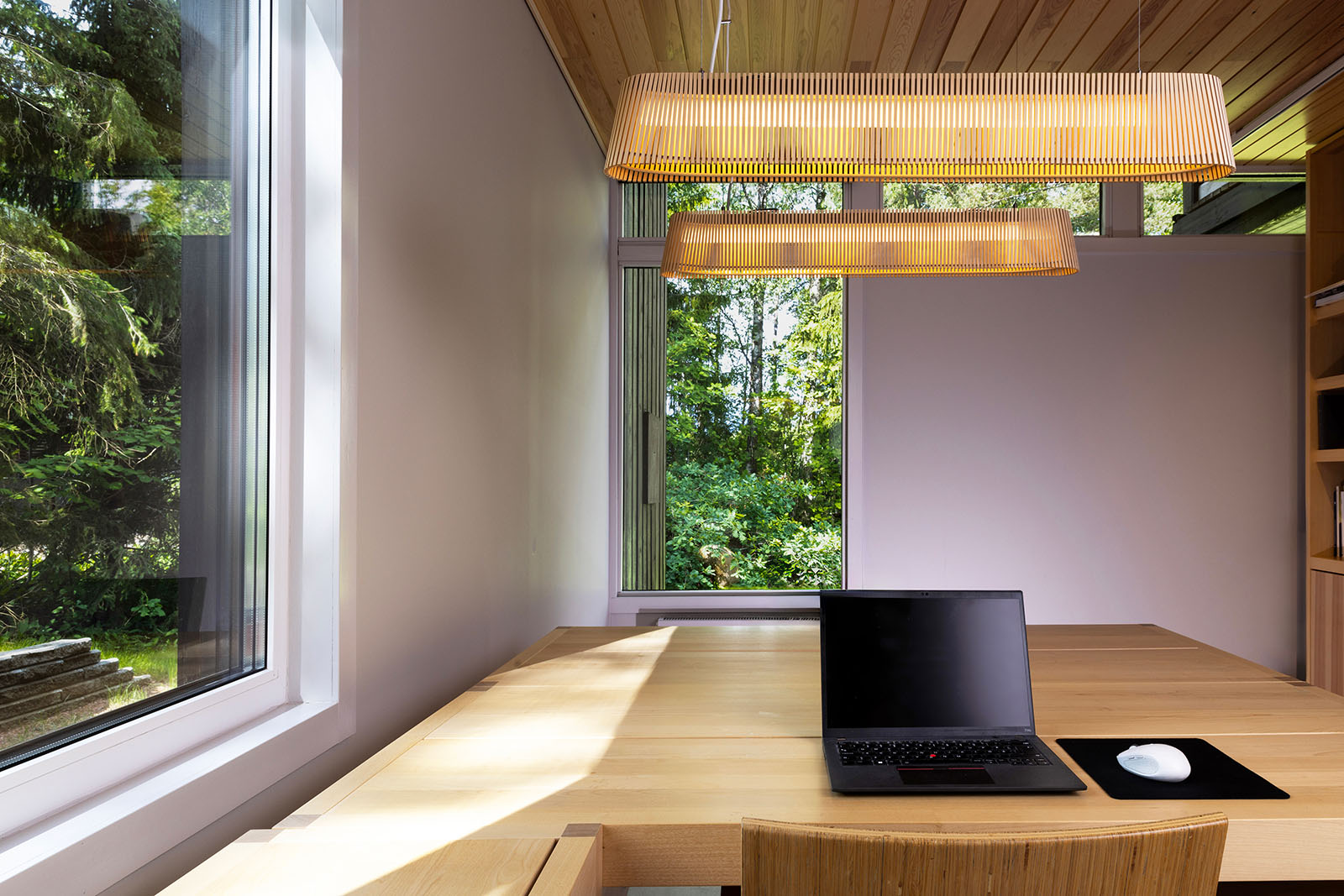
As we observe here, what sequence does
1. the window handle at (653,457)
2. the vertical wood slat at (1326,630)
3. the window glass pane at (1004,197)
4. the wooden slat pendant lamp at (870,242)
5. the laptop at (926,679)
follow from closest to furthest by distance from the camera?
the laptop at (926,679) → the wooden slat pendant lamp at (870,242) → the vertical wood slat at (1326,630) → the window glass pane at (1004,197) → the window handle at (653,457)

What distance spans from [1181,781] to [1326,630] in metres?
3.15

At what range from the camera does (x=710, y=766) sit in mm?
1206

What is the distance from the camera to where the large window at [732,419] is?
13.6ft

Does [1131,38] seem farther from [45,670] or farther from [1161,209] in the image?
[45,670]

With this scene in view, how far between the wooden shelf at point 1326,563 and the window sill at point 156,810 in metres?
3.92

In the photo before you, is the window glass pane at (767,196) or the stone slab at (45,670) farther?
the window glass pane at (767,196)

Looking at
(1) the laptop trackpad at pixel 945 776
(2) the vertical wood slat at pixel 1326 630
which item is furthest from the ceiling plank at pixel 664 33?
(2) the vertical wood slat at pixel 1326 630

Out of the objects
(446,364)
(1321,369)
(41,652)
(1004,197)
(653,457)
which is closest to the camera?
(41,652)

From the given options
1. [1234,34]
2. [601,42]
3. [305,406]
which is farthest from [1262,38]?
[305,406]

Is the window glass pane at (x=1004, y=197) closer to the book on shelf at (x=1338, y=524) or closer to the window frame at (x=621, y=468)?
the window frame at (x=621, y=468)

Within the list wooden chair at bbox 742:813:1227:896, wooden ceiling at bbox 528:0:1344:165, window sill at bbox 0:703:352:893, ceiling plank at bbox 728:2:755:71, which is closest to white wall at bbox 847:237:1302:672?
wooden ceiling at bbox 528:0:1344:165

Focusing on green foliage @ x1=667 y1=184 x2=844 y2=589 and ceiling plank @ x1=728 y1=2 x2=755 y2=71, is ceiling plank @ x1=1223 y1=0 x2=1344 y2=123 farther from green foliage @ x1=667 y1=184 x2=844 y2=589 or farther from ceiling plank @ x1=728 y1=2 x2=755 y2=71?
ceiling plank @ x1=728 y1=2 x2=755 y2=71

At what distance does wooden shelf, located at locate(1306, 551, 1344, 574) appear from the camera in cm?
345

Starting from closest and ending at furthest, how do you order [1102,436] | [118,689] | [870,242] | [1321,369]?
[118,689] < [870,242] < [1321,369] < [1102,436]
